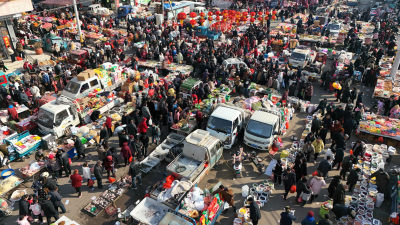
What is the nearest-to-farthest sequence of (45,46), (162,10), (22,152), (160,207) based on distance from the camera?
(160,207) → (22,152) → (45,46) → (162,10)

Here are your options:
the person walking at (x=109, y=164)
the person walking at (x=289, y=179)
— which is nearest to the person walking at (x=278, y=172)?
the person walking at (x=289, y=179)

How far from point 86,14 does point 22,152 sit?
2909 centimetres

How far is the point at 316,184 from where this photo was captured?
38.0ft

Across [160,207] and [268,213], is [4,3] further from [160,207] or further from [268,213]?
[268,213]

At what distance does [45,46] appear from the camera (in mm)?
28438

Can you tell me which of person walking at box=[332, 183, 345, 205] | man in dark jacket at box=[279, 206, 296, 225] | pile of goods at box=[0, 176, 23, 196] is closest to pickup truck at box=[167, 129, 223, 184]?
man in dark jacket at box=[279, 206, 296, 225]

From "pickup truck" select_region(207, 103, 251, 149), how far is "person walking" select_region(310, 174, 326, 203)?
4.46 metres

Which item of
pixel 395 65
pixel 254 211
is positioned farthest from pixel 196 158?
pixel 395 65

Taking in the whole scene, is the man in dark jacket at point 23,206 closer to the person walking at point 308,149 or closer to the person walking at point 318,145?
the person walking at point 308,149

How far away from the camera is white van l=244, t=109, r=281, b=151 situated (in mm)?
14484

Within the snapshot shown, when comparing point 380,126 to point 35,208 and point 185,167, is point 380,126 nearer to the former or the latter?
point 185,167

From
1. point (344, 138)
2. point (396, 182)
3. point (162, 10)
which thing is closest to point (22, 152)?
point (344, 138)

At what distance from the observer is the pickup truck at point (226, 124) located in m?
14.6

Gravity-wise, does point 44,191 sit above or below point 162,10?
below
